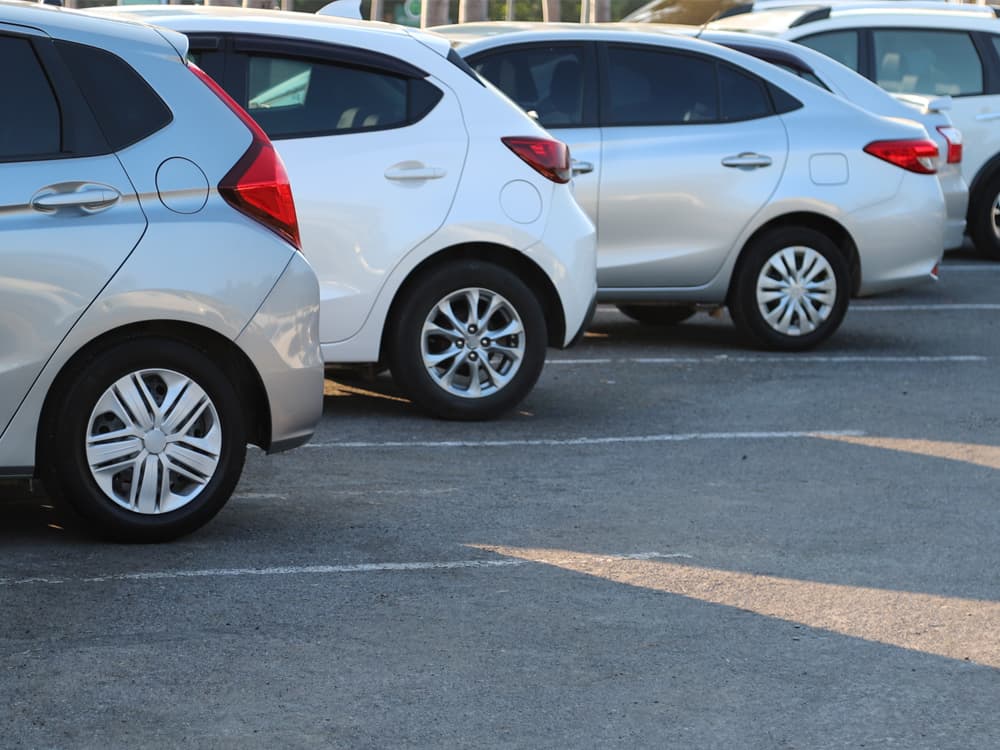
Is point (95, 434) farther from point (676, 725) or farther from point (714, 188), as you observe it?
point (714, 188)

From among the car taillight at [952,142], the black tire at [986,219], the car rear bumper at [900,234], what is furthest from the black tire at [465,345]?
the black tire at [986,219]

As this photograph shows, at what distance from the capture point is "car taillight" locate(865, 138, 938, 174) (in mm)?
11008

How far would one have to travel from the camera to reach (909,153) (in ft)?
36.3

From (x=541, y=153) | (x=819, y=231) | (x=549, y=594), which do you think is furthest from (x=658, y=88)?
(x=549, y=594)

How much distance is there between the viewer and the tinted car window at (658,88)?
10.8 metres

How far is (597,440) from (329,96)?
1.97 m

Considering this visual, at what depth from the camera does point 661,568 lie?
6023 mm

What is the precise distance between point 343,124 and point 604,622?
3810 mm

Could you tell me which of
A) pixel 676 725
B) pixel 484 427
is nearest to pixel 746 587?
pixel 676 725

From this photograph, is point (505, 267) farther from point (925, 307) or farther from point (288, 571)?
point (925, 307)

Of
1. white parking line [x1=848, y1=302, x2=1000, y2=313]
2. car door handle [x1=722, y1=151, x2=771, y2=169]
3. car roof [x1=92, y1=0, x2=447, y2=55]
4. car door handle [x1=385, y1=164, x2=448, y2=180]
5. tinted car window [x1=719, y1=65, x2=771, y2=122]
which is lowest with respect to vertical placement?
white parking line [x1=848, y1=302, x2=1000, y2=313]

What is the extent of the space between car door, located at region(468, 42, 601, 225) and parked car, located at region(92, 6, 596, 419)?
1918 mm

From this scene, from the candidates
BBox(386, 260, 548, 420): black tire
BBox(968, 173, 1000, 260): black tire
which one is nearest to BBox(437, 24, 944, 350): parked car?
BBox(386, 260, 548, 420): black tire

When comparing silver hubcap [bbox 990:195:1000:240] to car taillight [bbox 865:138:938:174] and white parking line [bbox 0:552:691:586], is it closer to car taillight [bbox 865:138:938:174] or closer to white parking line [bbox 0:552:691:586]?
car taillight [bbox 865:138:938:174]
